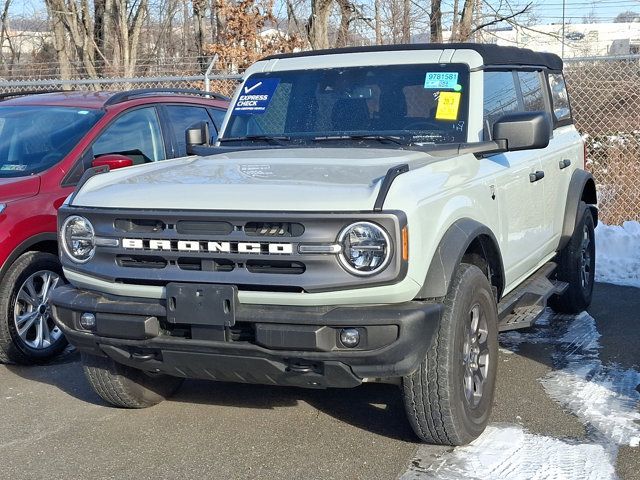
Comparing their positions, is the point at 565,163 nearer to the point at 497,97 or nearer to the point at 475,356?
the point at 497,97

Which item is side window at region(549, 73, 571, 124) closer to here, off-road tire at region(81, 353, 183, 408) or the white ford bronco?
the white ford bronco

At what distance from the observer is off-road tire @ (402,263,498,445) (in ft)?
13.0

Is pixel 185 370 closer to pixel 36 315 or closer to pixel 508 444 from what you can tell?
pixel 508 444

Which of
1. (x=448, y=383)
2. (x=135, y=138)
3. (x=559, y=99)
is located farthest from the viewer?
(x=559, y=99)

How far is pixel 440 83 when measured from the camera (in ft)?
17.0

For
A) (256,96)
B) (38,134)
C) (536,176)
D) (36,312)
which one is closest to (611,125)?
(536,176)

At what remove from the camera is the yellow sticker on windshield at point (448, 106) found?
5051 millimetres

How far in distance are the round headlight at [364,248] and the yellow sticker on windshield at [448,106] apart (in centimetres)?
159

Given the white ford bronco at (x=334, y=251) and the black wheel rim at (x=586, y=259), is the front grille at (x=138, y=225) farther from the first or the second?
the black wheel rim at (x=586, y=259)

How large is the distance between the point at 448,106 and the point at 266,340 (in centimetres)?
204

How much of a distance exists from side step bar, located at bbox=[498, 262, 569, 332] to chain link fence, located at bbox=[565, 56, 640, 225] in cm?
477

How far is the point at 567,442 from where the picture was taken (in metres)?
4.30

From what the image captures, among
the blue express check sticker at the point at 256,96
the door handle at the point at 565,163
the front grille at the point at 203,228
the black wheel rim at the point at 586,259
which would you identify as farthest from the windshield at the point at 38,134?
the black wheel rim at the point at 586,259

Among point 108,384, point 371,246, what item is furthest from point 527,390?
point 108,384
